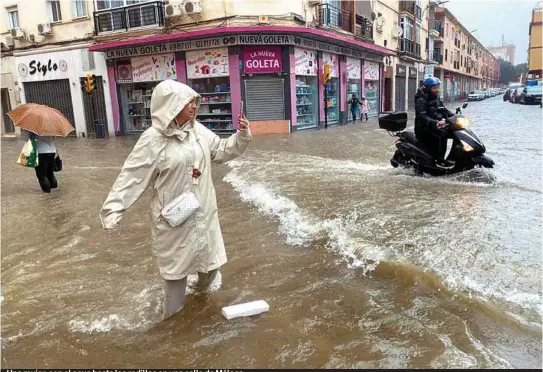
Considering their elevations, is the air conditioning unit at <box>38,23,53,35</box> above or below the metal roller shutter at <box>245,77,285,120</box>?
above

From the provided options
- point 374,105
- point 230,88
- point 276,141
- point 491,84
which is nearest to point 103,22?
point 230,88

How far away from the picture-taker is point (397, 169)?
9.06 metres

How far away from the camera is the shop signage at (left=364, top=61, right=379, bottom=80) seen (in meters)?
27.3

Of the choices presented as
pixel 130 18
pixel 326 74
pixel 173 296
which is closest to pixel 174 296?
pixel 173 296

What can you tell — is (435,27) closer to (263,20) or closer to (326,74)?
(326,74)

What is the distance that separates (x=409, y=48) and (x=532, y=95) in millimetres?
9534

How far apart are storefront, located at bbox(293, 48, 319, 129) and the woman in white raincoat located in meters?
16.7

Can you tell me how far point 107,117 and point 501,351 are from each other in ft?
70.6

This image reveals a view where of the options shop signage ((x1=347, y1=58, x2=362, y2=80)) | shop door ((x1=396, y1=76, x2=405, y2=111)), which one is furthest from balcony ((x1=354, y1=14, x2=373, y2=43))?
shop door ((x1=396, y1=76, x2=405, y2=111))

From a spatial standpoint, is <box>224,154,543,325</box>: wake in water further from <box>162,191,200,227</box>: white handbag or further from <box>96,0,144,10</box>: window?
<box>96,0,144,10</box>: window

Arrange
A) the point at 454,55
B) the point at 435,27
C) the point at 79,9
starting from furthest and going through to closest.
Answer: the point at 454,55 → the point at 435,27 → the point at 79,9

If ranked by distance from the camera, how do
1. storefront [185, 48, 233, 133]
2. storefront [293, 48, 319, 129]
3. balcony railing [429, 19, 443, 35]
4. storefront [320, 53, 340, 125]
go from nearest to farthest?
storefront [185, 48, 233, 133]
storefront [293, 48, 319, 129]
storefront [320, 53, 340, 125]
balcony railing [429, 19, 443, 35]

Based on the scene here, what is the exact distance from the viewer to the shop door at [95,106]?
857 inches

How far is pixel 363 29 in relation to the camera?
2575 cm
